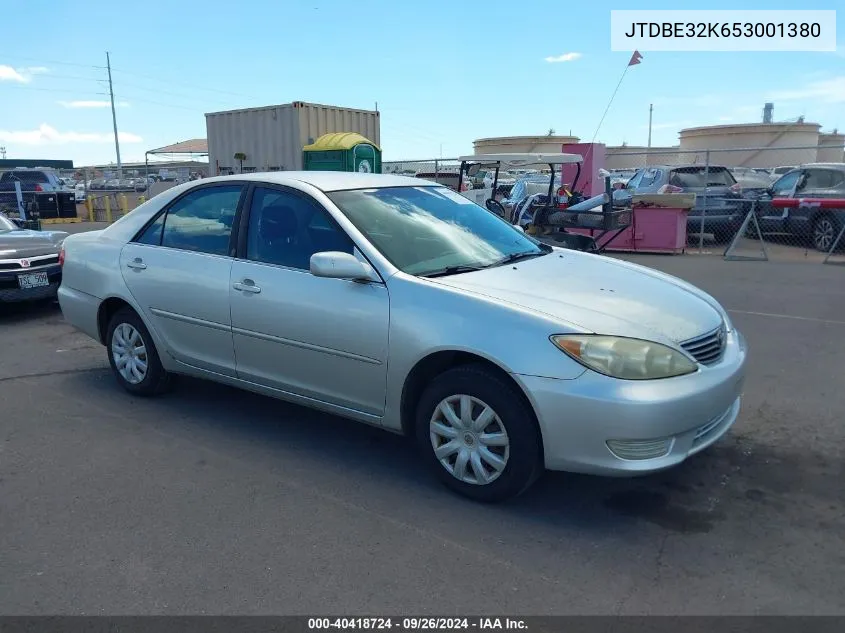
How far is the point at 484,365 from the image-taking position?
3381 millimetres

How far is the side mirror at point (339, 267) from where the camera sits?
3.66 m

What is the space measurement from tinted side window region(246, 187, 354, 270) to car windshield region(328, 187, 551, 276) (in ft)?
0.47

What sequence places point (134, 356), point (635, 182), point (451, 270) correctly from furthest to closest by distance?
point (635, 182)
point (134, 356)
point (451, 270)

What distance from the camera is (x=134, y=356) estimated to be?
201 inches

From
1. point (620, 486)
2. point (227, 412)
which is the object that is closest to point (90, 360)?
point (227, 412)

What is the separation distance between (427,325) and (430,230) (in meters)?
0.92

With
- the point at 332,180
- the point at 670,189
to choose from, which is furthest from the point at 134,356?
the point at 670,189

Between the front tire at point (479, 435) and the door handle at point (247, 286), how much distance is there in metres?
1.29

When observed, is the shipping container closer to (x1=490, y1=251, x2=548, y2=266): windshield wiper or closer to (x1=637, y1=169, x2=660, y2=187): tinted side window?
(x1=637, y1=169, x2=660, y2=187): tinted side window

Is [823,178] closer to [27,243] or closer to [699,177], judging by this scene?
[699,177]

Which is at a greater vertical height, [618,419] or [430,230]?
[430,230]

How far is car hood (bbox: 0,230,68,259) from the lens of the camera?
25.8ft

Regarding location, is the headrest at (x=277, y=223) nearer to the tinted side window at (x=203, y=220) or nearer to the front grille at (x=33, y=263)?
the tinted side window at (x=203, y=220)

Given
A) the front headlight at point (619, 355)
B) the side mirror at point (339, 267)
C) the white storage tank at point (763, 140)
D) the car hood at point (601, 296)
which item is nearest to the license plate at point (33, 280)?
the side mirror at point (339, 267)
